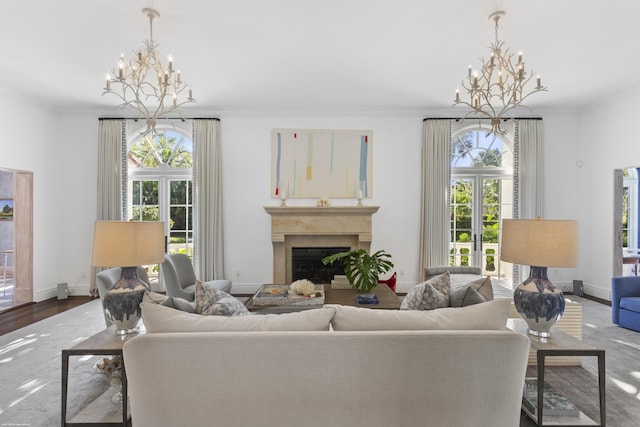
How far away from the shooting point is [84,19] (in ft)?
10.8

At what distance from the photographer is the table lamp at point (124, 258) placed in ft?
7.65

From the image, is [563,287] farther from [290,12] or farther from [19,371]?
[19,371]

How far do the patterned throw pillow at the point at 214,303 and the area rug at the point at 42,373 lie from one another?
1258mm

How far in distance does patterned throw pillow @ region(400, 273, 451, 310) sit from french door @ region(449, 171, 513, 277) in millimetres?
4115

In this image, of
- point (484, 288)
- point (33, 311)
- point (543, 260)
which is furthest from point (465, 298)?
point (33, 311)

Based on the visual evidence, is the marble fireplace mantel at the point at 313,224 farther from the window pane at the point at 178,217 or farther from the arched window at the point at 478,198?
the arched window at the point at 478,198

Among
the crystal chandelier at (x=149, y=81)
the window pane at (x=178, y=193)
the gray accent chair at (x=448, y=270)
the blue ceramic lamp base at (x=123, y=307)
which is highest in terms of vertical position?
the crystal chandelier at (x=149, y=81)

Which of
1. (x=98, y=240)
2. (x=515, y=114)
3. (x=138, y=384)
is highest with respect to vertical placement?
(x=515, y=114)

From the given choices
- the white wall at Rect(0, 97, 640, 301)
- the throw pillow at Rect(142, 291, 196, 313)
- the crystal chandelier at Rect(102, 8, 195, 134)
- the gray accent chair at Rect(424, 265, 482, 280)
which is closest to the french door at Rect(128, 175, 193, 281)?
the white wall at Rect(0, 97, 640, 301)

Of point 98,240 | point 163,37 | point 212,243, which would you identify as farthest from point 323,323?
point 212,243

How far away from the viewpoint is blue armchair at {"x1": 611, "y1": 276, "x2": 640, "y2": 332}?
4082 millimetres

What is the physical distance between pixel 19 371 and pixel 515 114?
291 inches

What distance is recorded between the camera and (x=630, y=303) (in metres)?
4.08

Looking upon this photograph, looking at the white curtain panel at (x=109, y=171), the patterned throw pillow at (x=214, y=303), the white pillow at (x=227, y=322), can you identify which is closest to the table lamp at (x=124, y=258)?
the patterned throw pillow at (x=214, y=303)
